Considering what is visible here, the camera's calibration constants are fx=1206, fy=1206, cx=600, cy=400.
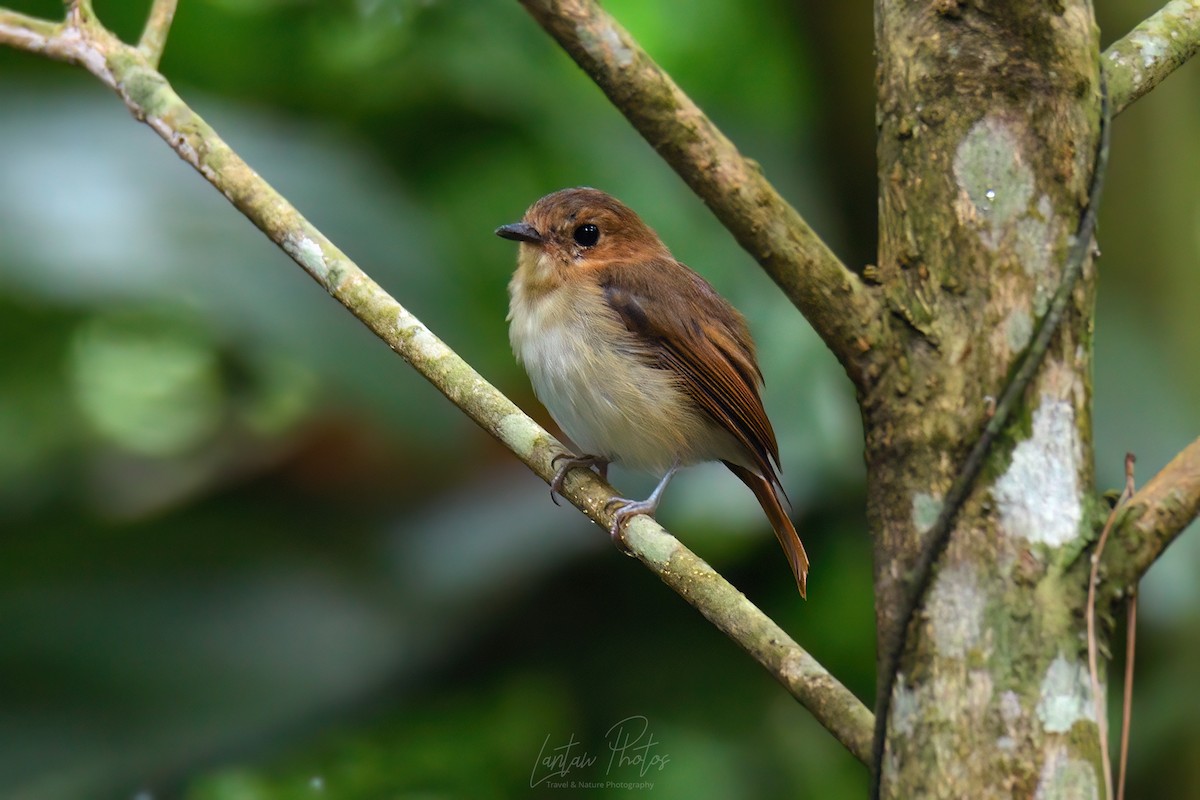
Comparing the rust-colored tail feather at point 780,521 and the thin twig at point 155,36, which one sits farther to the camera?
the rust-colored tail feather at point 780,521

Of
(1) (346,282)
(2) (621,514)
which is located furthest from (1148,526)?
(1) (346,282)

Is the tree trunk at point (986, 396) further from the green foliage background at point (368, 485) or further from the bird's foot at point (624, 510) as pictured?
the green foliage background at point (368, 485)

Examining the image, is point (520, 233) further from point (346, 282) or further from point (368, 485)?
point (346, 282)

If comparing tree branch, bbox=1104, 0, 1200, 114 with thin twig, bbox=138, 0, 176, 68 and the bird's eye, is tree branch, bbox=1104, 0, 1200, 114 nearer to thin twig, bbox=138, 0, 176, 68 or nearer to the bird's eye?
the bird's eye

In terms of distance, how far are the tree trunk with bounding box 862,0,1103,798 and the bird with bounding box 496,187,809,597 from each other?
121cm

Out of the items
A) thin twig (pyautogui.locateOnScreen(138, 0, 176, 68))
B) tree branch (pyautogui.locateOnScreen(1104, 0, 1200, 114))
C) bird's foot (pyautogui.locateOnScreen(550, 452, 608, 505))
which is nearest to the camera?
tree branch (pyautogui.locateOnScreen(1104, 0, 1200, 114))

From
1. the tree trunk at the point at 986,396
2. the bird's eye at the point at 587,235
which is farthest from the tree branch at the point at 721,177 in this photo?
the bird's eye at the point at 587,235

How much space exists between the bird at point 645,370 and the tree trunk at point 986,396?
121cm

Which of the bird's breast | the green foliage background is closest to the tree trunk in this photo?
the bird's breast

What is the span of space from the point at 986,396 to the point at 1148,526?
0.27 m

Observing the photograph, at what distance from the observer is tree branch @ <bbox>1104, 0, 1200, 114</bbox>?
1.88 meters

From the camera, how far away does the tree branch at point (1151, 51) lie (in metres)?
1.88

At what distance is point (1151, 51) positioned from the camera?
1.96 m

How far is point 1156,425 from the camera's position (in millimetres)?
3320
